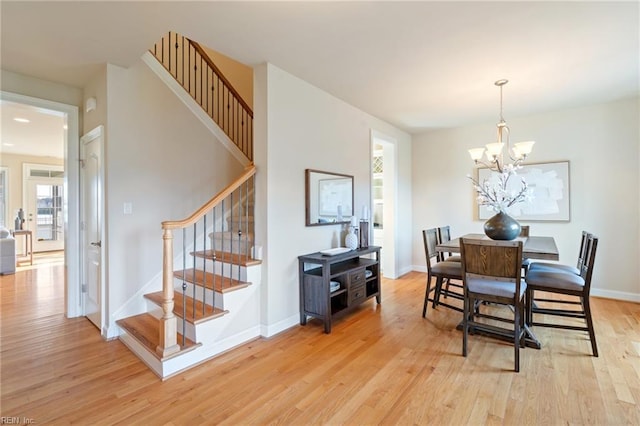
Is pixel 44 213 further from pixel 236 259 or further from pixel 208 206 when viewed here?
Result: pixel 208 206

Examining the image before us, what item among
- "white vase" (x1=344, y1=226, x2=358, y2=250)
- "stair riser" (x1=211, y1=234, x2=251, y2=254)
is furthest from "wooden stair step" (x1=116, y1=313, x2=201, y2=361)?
"white vase" (x1=344, y1=226, x2=358, y2=250)

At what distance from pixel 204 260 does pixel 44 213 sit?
8468 mm

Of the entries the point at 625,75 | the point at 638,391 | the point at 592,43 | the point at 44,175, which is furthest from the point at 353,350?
the point at 44,175

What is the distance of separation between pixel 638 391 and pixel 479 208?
3.30m

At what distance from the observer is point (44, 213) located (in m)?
8.18

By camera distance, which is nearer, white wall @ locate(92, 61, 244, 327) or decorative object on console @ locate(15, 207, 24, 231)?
white wall @ locate(92, 61, 244, 327)

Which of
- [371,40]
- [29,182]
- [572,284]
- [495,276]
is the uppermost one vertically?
[371,40]

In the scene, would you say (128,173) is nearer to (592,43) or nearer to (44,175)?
(592,43)

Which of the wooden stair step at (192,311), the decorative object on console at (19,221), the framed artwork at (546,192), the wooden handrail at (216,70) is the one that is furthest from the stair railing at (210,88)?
the decorative object on console at (19,221)

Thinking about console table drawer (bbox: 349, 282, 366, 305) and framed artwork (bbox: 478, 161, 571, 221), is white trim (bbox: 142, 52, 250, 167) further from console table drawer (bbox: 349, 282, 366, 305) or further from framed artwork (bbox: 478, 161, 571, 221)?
framed artwork (bbox: 478, 161, 571, 221)

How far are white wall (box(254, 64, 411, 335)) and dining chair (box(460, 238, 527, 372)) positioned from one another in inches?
62.8

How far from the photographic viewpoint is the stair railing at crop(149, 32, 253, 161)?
398 centimetres

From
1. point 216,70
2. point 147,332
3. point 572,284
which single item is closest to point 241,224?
point 147,332

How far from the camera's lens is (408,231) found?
221 inches
